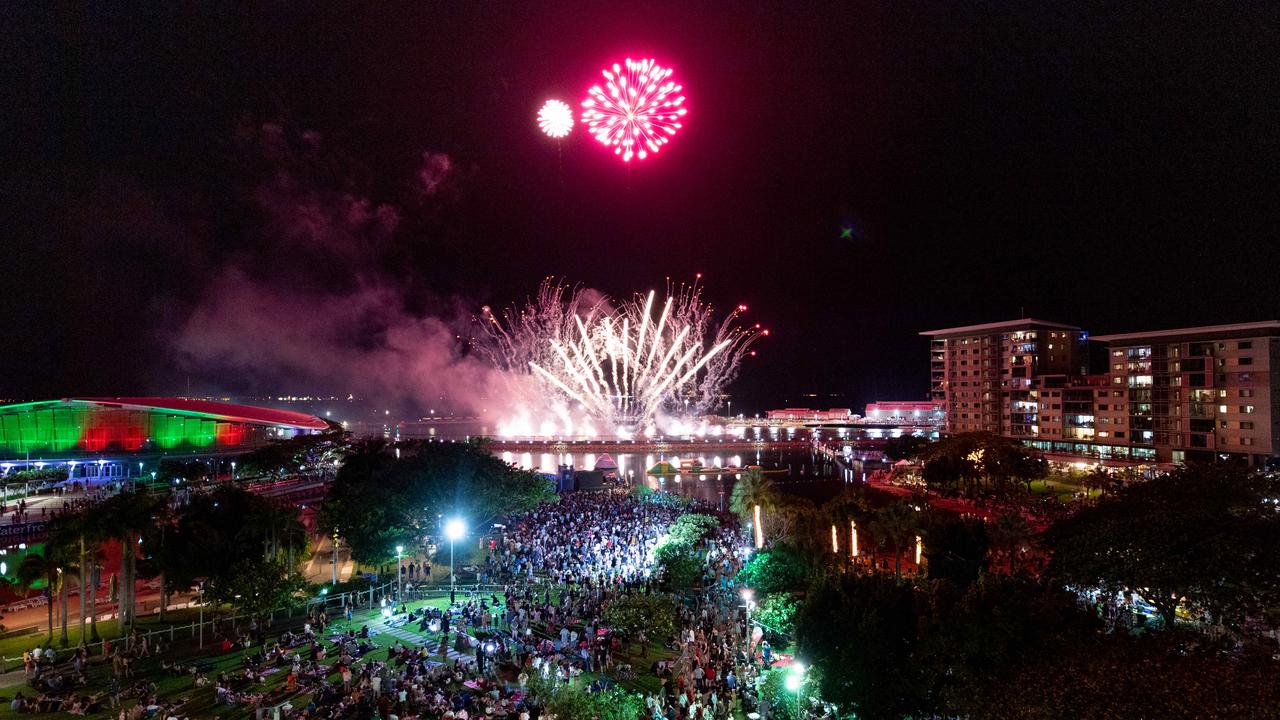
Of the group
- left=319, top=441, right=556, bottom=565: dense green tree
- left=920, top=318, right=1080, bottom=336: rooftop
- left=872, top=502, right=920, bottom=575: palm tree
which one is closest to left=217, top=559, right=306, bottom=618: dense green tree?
left=319, top=441, right=556, bottom=565: dense green tree

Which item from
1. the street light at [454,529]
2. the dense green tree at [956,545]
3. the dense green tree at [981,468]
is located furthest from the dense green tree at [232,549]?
the dense green tree at [981,468]

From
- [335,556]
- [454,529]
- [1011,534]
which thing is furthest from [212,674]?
[1011,534]

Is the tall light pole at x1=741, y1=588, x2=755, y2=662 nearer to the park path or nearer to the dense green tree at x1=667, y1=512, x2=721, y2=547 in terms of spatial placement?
the dense green tree at x1=667, y1=512, x2=721, y2=547

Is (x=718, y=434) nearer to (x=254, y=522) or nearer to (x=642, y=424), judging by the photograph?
(x=642, y=424)

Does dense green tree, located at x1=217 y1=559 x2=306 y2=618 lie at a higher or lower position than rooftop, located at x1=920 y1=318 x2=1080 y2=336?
lower

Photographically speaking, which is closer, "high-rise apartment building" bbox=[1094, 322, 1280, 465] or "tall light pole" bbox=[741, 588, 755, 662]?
"tall light pole" bbox=[741, 588, 755, 662]

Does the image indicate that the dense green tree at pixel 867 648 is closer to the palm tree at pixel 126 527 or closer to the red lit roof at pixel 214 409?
the palm tree at pixel 126 527

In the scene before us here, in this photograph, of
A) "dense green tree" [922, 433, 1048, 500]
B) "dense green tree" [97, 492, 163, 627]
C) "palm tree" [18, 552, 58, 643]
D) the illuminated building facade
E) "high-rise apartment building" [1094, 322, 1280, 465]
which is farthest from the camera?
"high-rise apartment building" [1094, 322, 1280, 465]

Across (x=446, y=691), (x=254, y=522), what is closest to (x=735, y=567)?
(x=446, y=691)
